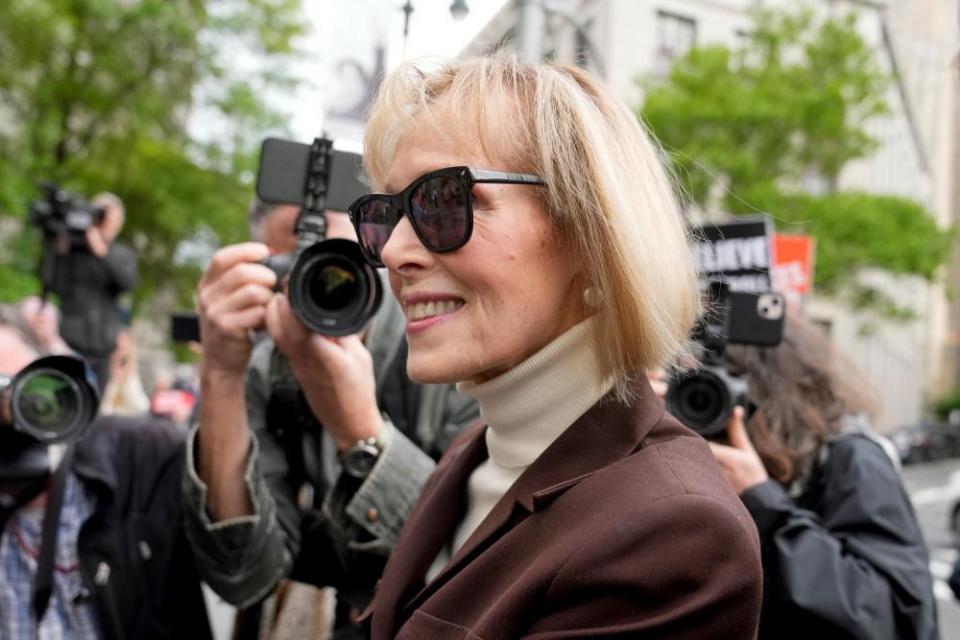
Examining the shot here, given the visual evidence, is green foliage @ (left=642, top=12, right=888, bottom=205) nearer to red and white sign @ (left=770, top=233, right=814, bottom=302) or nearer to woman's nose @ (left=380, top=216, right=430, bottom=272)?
red and white sign @ (left=770, top=233, right=814, bottom=302)

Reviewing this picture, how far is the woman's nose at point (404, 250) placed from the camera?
4.82ft

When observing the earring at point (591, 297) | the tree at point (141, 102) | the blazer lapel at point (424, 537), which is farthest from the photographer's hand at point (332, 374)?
the tree at point (141, 102)

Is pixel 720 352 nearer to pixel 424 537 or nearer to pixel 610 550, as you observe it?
pixel 424 537

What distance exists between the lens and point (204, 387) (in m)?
2.12

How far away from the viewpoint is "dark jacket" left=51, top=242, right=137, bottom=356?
5797mm

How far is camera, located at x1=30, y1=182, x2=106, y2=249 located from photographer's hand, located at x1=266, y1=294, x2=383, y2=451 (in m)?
3.92

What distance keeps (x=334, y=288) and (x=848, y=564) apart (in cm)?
130

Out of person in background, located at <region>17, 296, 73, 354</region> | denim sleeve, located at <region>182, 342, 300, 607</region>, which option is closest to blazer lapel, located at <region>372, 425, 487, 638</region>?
denim sleeve, located at <region>182, 342, 300, 607</region>

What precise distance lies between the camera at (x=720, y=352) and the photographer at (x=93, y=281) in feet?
14.5

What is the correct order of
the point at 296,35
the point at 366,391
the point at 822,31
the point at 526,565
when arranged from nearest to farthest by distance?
1. the point at 526,565
2. the point at 366,391
3. the point at 296,35
4. the point at 822,31

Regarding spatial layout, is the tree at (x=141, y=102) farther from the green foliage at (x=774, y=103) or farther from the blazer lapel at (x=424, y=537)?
the blazer lapel at (x=424, y=537)

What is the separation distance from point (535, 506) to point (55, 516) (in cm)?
155

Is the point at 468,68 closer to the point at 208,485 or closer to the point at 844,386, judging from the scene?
the point at 208,485

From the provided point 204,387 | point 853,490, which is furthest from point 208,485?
point 853,490
